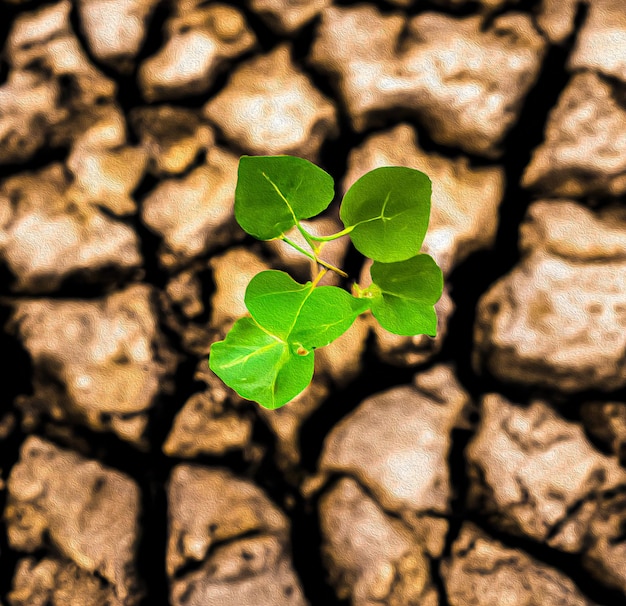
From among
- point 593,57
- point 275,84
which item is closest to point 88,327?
point 275,84

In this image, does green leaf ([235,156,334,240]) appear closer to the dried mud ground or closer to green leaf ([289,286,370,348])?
green leaf ([289,286,370,348])

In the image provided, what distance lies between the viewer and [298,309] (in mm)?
808

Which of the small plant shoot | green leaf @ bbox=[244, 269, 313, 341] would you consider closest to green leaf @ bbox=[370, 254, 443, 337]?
the small plant shoot

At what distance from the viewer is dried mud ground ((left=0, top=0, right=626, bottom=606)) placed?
0.93 metres

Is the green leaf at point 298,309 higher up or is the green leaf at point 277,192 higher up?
the green leaf at point 277,192

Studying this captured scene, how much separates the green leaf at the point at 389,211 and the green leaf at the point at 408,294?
0.09 feet

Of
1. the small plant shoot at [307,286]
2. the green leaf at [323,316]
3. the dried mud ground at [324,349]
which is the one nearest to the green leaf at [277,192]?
the small plant shoot at [307,286]

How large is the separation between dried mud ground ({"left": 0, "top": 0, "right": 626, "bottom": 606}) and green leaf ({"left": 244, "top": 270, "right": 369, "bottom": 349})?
0.71ft

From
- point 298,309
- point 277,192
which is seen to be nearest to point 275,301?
point 298,309

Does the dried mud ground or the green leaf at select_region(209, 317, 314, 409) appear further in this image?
the dried mud ground

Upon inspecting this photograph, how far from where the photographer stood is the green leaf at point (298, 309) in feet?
2.62

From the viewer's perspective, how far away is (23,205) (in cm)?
108

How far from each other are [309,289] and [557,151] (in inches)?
23.1

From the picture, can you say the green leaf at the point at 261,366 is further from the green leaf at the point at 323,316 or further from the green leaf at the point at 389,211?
the green leaf at the point at 389,211
